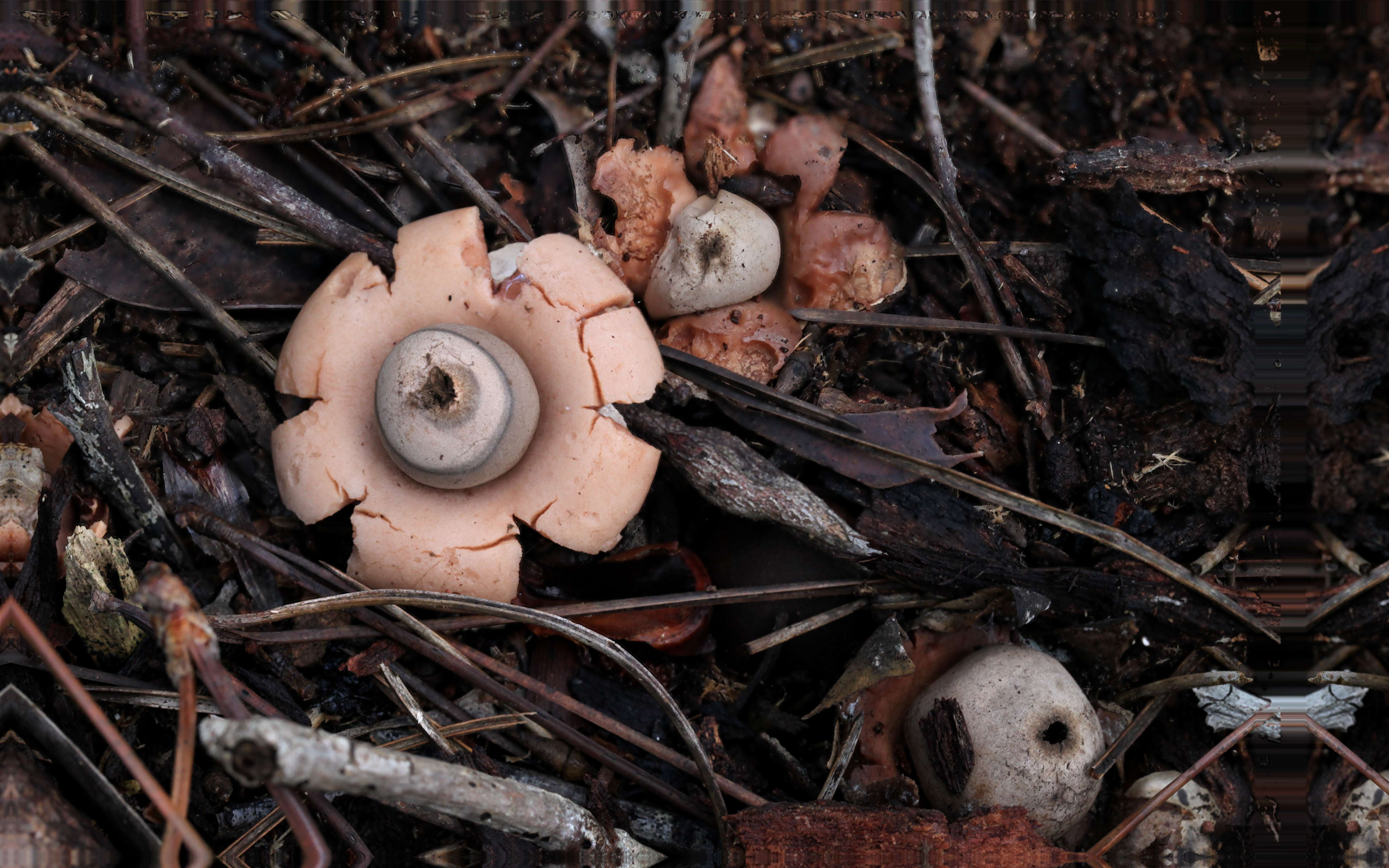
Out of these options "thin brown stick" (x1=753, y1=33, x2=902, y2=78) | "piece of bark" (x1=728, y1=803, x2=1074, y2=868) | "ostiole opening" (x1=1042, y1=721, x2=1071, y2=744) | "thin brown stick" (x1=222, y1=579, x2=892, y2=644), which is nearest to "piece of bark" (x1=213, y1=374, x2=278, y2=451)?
"thin brown stick" (x1=222, y1=579, x2=892, y2=644)

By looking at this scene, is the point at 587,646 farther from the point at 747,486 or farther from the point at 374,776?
the point at 374,776

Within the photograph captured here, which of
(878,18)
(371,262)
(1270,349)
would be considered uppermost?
(878,18)

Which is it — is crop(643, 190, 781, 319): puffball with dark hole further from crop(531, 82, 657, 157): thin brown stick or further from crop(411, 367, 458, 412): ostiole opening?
crop(411, 367, 458, 412): ostiole opening

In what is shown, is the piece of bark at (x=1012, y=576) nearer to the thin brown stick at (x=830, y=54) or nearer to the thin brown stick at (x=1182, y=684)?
the thin brown stick at (x=1182, y=684)

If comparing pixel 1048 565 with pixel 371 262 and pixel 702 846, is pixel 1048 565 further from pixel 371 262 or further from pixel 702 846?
pixel 371 262

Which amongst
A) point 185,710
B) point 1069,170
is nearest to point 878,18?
point 1069,170

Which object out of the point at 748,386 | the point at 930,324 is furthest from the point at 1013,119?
the point at 748,386

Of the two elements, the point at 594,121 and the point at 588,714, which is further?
the point at 594,121
